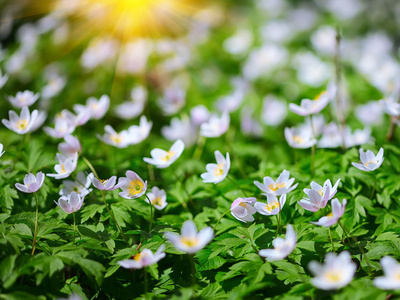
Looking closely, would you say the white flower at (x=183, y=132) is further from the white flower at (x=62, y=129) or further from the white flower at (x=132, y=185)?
the white flower at (x=132, y=185)

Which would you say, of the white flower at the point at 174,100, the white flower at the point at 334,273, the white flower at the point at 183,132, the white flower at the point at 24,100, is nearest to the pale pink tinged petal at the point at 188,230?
the white flower at the point at 334,273

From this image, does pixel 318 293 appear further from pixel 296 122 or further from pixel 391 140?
pixel 296 122

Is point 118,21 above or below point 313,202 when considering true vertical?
below

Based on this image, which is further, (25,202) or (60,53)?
(60,53)

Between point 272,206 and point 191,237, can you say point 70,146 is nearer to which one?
point 191,237

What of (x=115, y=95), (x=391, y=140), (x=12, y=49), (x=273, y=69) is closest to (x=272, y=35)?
(x=273, y=69)

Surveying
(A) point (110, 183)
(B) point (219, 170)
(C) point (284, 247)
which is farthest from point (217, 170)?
(C) point (284, 247)

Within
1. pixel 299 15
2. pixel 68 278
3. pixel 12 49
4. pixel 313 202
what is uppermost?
pixel 313 202
